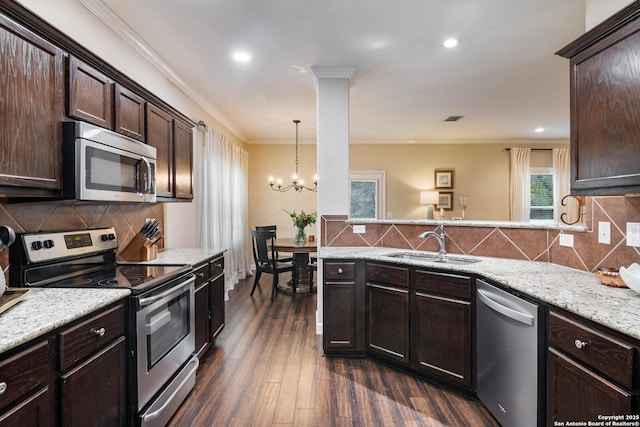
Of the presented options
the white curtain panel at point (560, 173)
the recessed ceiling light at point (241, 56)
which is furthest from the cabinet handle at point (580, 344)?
the white curtain panel at point (560, 173)

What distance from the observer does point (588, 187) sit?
64.5 inches

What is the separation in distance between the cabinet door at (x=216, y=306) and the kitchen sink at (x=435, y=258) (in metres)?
1.56

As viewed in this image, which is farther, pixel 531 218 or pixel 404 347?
pixel 531 218

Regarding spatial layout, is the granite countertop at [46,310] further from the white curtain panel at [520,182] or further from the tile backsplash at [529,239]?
the white curtain panel at [520,182]

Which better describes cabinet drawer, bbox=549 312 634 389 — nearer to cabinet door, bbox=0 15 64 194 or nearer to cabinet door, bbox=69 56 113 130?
cabinet door, bbox=0 15 64 194

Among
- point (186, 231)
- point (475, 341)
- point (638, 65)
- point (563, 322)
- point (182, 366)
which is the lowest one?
point (182, 366)

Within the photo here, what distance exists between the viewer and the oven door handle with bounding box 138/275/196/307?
1687 mm

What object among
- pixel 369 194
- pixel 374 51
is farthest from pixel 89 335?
pixel 369 194

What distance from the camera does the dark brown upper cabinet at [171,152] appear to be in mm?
2562

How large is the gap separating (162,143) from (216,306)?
148 cm

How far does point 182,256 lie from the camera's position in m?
2.72

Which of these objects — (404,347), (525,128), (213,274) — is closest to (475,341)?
(404,347)

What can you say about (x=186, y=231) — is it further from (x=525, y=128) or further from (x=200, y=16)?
(x=525, y=128)

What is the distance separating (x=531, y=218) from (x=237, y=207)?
19.3 ft
